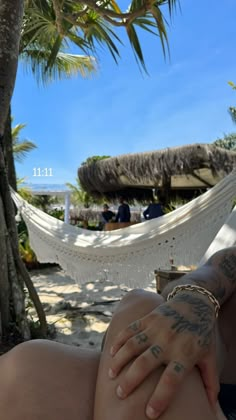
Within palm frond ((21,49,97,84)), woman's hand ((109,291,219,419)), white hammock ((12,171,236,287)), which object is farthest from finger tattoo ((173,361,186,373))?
palm frond ((21,49,97,84))

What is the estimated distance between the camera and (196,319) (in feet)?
1.47

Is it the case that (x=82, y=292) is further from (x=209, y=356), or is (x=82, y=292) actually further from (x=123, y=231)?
(x=209, y=356)

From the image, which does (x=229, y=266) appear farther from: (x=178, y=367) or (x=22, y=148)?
(x=22, y=148)

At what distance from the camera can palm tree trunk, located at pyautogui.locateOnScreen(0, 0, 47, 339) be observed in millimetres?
1497

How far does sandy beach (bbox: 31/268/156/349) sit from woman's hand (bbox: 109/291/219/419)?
1507mm

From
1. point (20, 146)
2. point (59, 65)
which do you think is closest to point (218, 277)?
point (59, 65)

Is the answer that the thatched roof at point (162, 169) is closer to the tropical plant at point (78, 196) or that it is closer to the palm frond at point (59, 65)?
the palm frond at point (59, 65)

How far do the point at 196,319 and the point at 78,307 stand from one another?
242 cm

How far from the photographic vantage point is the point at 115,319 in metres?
0.48

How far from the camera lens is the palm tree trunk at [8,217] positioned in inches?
58.9

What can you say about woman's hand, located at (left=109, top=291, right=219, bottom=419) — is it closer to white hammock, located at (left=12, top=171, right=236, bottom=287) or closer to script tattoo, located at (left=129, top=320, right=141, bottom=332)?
script tattoo, located at (left=129, top=320, right=141, bottom=332)

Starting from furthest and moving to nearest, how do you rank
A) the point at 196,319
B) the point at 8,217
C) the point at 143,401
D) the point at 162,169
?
the point at 162,169 < the point at 8,217 < the point at 196,319 < the point at 143,401

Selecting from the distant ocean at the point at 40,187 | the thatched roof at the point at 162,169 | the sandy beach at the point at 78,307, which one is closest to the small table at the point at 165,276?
the sandy beach at the point at 78,307

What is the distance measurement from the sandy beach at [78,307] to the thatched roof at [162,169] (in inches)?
70.5
